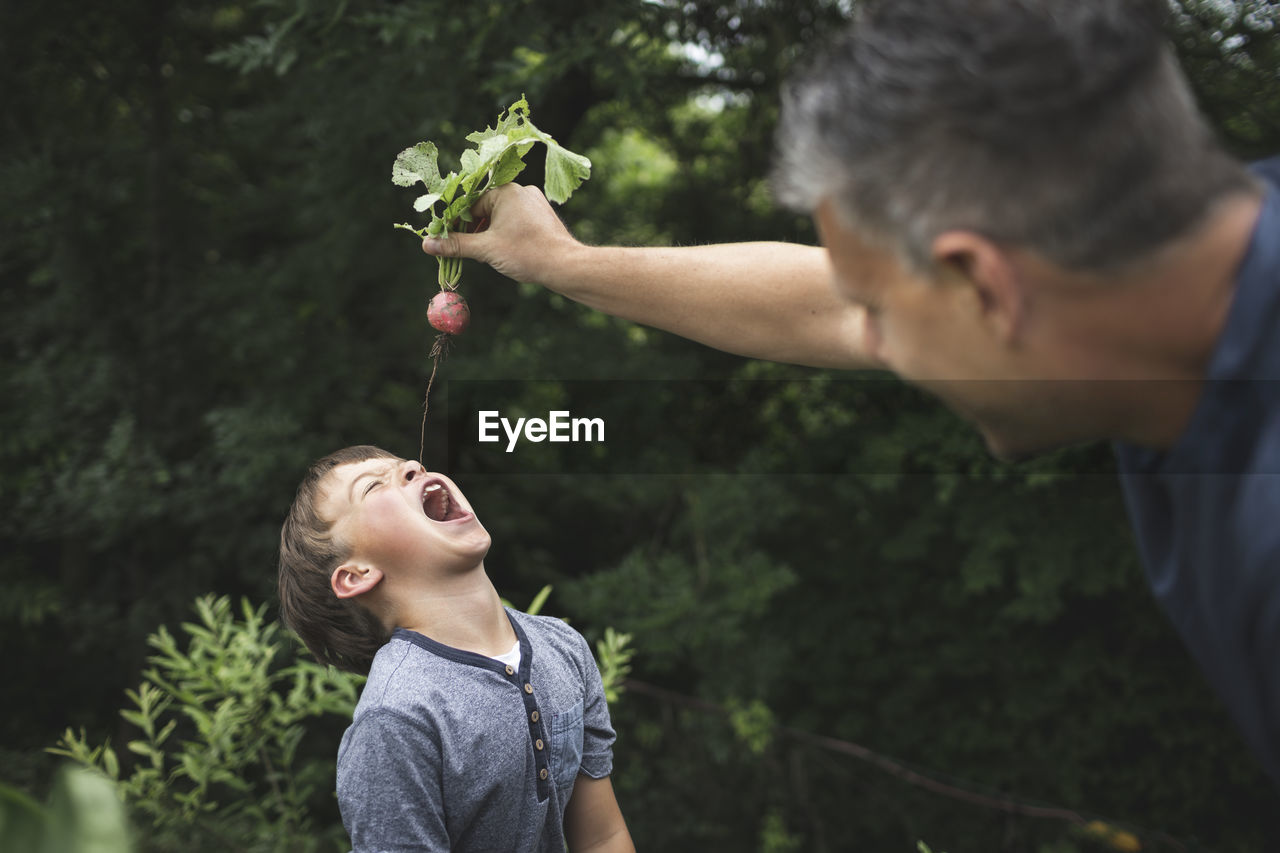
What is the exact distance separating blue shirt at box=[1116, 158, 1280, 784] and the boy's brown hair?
122cm

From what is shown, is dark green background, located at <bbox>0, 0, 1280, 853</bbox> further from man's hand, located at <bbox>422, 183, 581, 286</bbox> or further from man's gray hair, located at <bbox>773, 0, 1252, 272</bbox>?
man's gray hair, located at <bbox>773, 0, 1252, 272</bbox>

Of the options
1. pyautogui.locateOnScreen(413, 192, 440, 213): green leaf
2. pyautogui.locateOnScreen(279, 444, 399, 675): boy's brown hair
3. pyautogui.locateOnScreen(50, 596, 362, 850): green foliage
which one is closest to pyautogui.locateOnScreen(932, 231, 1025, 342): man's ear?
pyautogui.locateOnScreen(413, 192, 440, 213): green leaf

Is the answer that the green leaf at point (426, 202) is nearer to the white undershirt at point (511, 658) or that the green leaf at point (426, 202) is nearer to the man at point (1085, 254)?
the white undershirt at point (511, 658)

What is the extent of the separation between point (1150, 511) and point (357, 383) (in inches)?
137

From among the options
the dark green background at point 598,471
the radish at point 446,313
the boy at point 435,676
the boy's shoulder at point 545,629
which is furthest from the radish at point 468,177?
the dark green background at point 598,471

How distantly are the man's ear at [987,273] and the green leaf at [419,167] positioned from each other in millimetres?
1204

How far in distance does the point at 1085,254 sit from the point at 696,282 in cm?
89

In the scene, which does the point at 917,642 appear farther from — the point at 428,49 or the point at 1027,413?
the point at 1027,413

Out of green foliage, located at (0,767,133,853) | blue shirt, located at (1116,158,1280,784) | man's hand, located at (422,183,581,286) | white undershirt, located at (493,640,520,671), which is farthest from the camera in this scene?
man's hand, located at (422,183,581,286)

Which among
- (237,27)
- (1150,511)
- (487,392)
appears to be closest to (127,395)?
(487,392)

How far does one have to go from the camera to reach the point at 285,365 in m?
3.85

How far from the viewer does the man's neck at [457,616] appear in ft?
5.21

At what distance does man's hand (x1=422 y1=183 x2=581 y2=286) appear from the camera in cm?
169

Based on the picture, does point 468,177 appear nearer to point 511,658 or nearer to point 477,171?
point 477,171
